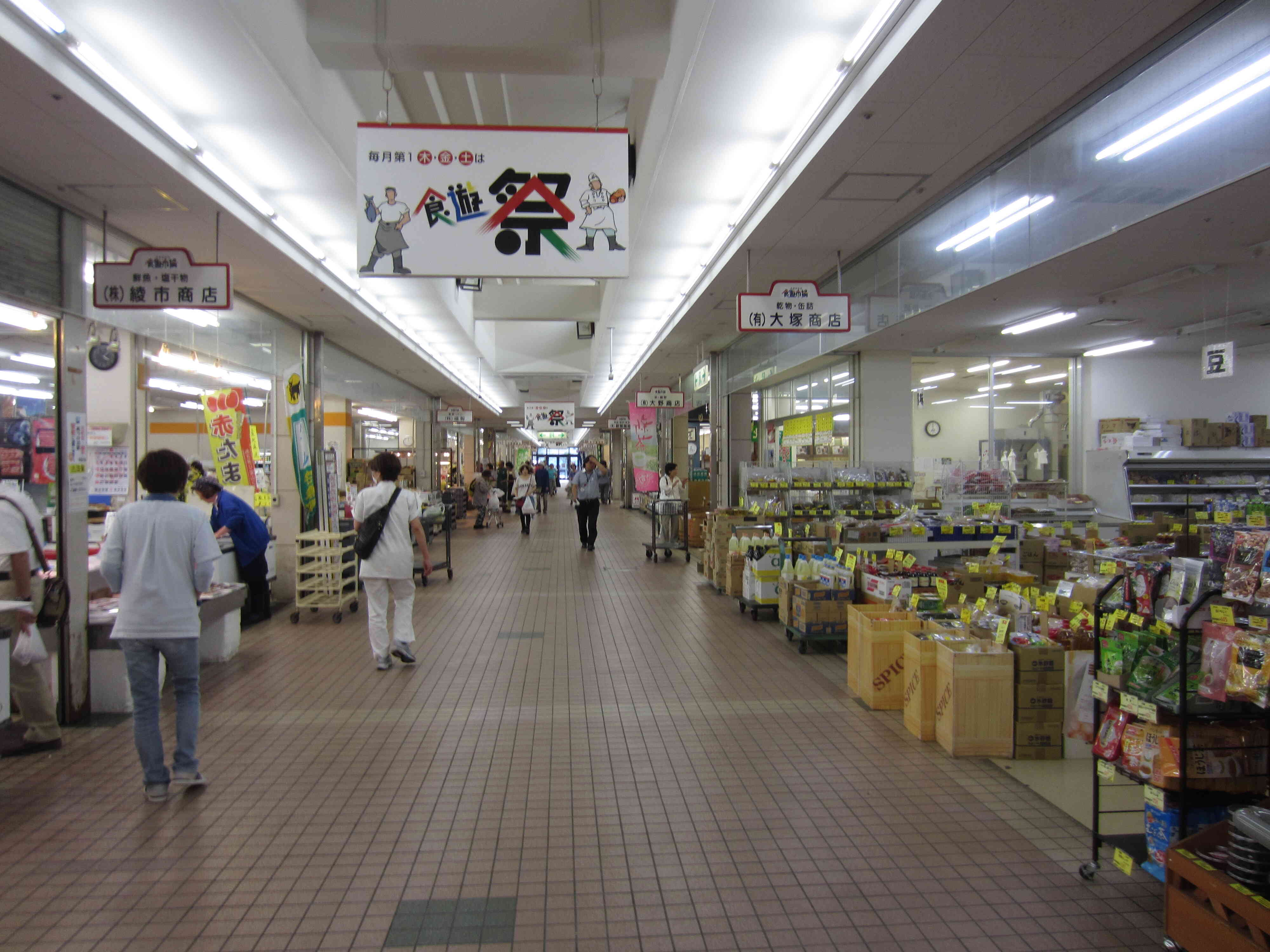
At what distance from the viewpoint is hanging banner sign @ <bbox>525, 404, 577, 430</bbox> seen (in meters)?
22.6

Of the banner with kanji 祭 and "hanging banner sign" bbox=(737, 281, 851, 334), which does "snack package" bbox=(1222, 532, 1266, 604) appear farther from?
the banner with kanji 祭

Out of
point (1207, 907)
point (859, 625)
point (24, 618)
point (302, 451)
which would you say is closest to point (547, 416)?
point (302, 451)

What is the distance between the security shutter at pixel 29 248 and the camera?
4.45m

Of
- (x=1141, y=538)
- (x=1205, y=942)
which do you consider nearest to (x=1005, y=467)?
(x=1141, y=538)

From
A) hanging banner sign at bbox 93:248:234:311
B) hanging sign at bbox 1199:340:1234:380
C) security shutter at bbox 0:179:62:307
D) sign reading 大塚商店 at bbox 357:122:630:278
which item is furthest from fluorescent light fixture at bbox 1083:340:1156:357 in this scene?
security shutter at bbox 0:179:62:307

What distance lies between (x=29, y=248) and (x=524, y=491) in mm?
12851

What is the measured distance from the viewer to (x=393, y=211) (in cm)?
423

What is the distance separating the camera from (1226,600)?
253 centimetres

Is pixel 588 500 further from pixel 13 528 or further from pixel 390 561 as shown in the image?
pixel 13 528

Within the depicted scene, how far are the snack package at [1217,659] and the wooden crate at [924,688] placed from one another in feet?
5.76

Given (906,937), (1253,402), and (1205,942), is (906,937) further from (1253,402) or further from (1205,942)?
(1253,402)

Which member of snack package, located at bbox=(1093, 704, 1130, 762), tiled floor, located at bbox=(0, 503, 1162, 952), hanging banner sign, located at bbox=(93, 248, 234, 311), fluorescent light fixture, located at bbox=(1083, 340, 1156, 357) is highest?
fluorescent light fixture, located at bbox=(1083, 340, 1156, 357)

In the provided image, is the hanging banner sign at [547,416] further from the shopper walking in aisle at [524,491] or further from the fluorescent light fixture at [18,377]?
the fluorescent light fixture at [18,377]

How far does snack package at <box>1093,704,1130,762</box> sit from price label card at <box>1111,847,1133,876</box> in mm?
333
